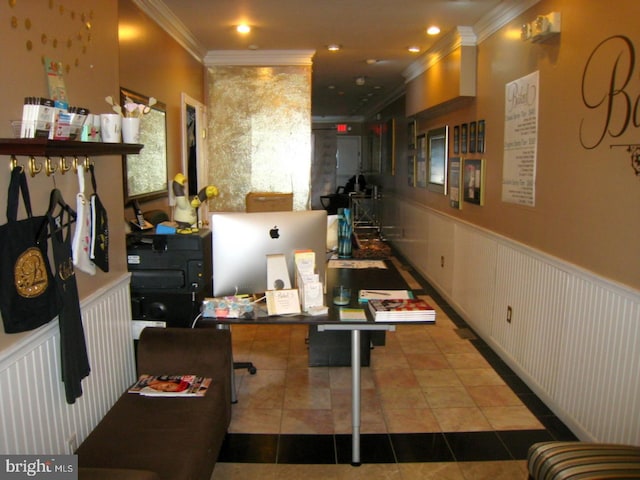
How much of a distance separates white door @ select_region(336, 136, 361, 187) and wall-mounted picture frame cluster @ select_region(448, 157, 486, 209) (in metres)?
9.48

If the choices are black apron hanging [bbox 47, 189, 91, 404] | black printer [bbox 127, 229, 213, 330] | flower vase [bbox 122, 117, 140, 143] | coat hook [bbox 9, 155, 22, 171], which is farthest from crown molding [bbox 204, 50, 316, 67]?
coat hook [bbox 9, 155, 22, 171]

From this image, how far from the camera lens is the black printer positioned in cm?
304

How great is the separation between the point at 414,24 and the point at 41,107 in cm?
367

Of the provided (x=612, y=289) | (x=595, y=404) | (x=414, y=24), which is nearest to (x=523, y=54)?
(x=414, y=24)

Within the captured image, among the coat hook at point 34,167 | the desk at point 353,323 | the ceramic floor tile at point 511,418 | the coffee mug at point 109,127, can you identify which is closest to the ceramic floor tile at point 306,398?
the desk at point 353,323

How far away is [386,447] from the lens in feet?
9.24

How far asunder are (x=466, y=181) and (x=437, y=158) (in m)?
1.19

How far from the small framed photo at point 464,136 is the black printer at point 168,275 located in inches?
117

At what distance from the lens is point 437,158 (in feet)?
20.0

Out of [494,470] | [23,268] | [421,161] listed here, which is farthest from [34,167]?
[421,161]

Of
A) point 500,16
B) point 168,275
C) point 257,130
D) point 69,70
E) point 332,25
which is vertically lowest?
point 168,275

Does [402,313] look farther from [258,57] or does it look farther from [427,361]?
[258,57]

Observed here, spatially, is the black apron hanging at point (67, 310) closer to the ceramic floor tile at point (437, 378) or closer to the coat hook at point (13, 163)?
the coat hook at point (13, 163)

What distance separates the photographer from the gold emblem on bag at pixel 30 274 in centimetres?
170
